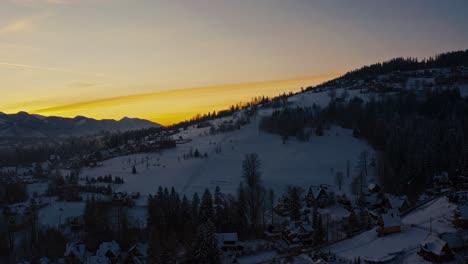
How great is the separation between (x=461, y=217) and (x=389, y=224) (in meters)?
4.02

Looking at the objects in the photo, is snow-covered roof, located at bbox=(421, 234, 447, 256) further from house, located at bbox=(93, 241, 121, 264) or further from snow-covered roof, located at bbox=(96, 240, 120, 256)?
snow-covered roof, located at bbox=(96, 240, 120, 256)

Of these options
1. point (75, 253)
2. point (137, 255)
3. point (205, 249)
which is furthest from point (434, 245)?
point (75, 253)

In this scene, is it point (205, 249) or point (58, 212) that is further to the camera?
point (58, 212)

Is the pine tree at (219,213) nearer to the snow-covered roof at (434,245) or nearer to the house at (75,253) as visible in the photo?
the house at (75,253)

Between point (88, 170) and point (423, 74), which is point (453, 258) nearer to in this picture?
point (88, 170)

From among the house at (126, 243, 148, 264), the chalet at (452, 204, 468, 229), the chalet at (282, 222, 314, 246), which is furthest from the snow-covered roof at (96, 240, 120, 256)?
the chalet at (452, 204, 468, 229)

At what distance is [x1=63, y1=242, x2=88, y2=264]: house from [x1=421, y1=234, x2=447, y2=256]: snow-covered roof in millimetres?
20806

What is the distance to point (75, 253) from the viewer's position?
28031mm

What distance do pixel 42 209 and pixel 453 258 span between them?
41.2 metres

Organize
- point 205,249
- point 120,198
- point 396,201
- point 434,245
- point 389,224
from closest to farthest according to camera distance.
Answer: point 434,245 < point 205,249 < point 389,224 < point 396,201 < point 120,198

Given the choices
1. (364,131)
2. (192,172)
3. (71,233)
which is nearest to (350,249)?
(71,233)

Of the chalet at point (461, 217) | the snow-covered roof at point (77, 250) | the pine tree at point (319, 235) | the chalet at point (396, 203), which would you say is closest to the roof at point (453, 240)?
the chalet at point (461, 217)

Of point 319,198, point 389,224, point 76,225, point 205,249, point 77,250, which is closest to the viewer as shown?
point 205,249

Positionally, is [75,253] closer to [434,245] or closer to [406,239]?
[406,239]
